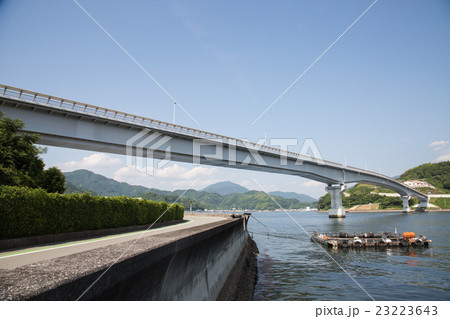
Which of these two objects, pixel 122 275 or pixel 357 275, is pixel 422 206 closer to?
pixel 357 275

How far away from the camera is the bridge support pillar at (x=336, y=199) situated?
89.4m

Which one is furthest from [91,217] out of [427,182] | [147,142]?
[427,182]

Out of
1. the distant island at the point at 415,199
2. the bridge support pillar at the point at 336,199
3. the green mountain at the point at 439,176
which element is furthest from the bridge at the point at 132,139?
the green mountain at the point at 439,176

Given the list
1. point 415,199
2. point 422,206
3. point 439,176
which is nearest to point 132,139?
point 422,206

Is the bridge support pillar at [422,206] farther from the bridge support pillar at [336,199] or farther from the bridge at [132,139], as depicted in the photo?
the bridge at [132,139]

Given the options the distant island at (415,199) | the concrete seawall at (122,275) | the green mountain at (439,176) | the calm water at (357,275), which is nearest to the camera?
the concrete seawall at (122,275)

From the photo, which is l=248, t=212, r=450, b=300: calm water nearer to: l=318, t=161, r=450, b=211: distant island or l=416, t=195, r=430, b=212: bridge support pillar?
l=416, t=195, r=430, b=212: bridge support pillar

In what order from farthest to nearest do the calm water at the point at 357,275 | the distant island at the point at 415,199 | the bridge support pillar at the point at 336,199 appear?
the distant island at the point at 415,199 < the bridge support pillar at the point at 336,199 < the calm water at the point at 357,275

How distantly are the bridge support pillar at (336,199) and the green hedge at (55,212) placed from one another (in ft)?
262

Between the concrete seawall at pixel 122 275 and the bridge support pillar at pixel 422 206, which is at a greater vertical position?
the concrete seawall at pixel 122 275

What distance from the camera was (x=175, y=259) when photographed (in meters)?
6.28

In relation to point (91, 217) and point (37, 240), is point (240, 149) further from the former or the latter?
point (37, 240)

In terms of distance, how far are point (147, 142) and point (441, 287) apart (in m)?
34.0

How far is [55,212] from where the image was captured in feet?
42.8
